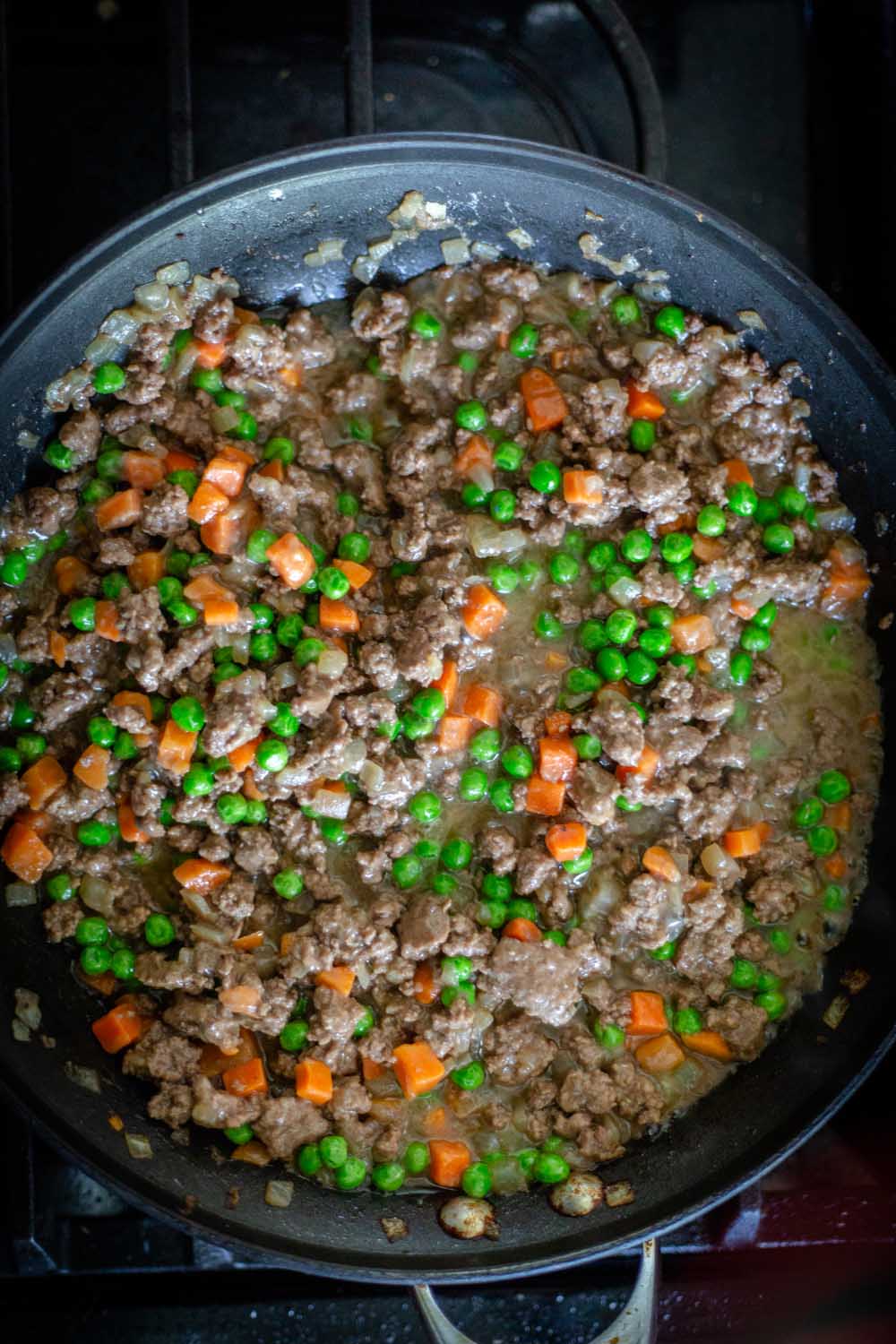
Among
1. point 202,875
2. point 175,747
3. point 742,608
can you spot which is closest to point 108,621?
point 175,747

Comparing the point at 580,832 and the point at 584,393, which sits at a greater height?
the point at 584,393

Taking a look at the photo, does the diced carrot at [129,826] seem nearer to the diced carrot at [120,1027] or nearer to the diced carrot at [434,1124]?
the diced carrot at [120,1027]

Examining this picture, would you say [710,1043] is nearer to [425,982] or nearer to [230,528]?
[425,982]

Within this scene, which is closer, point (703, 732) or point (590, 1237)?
point (590, 1237)

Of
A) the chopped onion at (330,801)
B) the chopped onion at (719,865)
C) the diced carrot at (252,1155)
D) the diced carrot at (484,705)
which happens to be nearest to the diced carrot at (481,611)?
the diced carrot at (484,705)

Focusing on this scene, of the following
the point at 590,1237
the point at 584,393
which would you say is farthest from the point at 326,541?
the point at 590,1237

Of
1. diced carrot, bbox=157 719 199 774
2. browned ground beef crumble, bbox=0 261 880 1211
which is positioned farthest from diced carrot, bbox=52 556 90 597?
diced carrot, bbox=157 719 199 774

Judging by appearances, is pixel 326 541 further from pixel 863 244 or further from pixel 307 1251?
pixel 863 244

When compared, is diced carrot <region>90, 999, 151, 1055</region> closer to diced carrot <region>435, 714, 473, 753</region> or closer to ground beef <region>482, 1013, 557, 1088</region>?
ground beef <region>482, 1013, 557, 1088</region>
